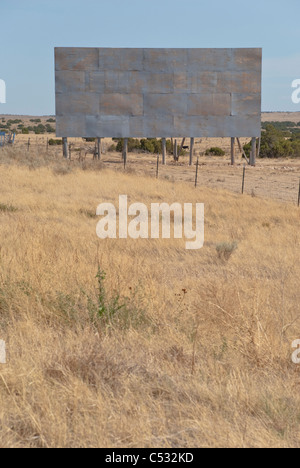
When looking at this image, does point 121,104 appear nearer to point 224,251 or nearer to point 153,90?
point 153,90

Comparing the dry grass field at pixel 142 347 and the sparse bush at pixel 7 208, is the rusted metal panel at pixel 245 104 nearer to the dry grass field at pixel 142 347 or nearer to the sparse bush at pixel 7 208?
the sparse bush at pixel 7 208

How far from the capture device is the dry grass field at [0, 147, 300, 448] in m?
3.79

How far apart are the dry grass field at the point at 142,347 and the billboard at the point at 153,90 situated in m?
21.5

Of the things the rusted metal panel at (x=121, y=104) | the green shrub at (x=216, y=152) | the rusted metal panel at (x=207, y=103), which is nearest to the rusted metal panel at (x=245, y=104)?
the rusted metal panel at (x=207, y=103)

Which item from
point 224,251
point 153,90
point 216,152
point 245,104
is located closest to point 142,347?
point 224,251

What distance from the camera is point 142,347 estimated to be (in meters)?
5.20

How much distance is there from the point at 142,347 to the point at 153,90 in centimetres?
2811

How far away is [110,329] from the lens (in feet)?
18.6

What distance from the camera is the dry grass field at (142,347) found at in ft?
12.4

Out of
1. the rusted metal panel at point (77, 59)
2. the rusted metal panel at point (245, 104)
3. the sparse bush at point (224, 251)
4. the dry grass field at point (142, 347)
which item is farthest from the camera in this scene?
the rusted metal panel at point (245, 104)

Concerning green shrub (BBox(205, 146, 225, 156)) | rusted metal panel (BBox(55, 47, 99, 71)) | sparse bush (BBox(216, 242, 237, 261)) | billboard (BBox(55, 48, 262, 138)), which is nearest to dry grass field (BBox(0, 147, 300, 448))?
sparse bush (BBox(216, 242, 237, 261))

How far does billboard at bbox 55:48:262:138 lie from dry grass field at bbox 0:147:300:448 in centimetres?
2153

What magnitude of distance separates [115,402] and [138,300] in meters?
2.40
